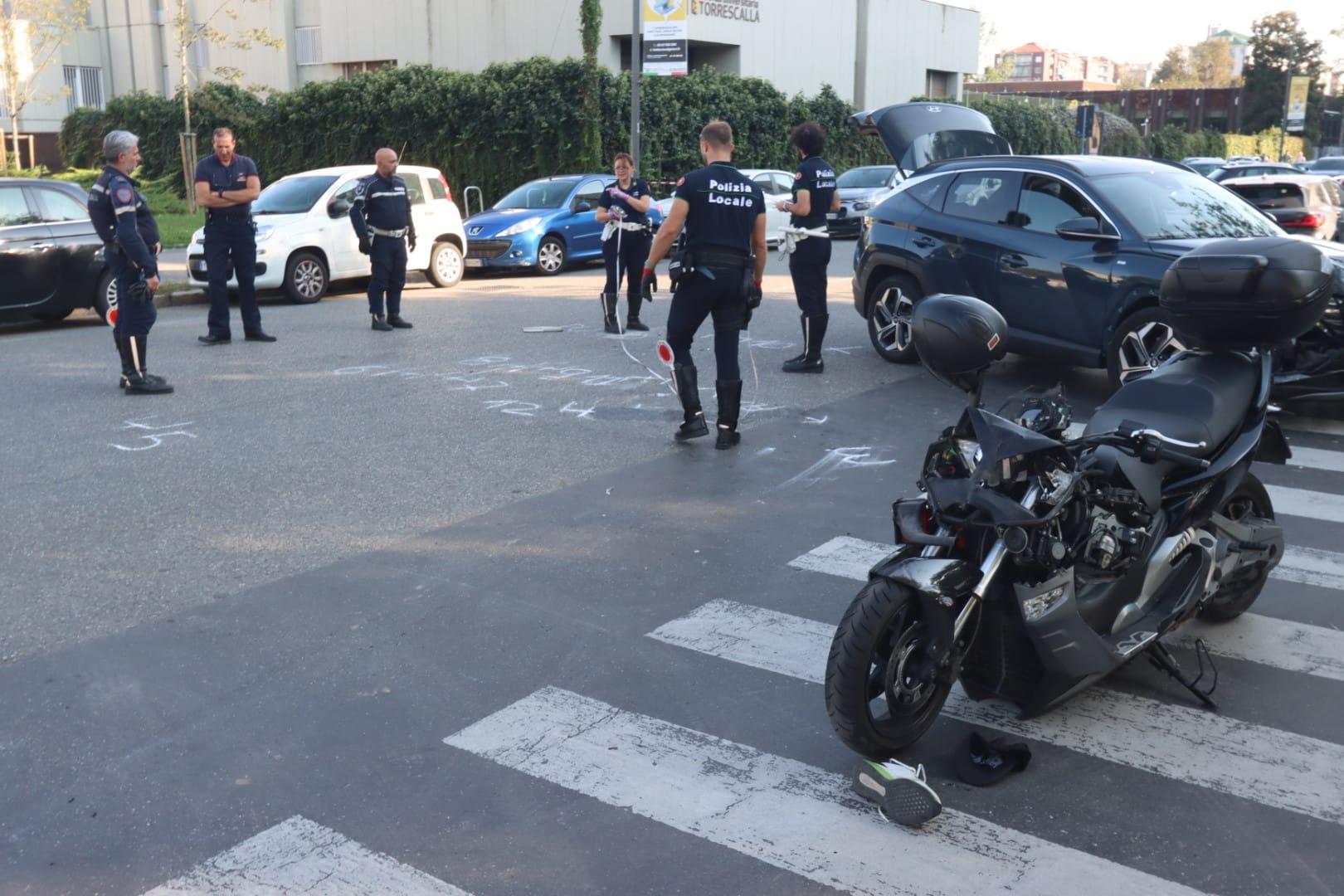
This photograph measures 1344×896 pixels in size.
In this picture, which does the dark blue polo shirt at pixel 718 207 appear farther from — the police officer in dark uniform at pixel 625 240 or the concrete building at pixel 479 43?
the concrete building at pixel 479 43

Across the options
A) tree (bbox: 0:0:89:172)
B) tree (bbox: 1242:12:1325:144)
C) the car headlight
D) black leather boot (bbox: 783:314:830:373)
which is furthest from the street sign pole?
tree (bbox: 1242:12:1325:144)

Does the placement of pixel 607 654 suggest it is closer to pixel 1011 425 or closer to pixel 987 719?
pixel 987 719

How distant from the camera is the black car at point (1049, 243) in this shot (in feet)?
30.9

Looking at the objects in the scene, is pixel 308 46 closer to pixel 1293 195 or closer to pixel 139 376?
pixel 1293 195

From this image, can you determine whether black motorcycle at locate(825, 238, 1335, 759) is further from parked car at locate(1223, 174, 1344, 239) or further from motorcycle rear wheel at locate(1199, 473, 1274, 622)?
parked car at locate(1223, 174, 1344, 239)

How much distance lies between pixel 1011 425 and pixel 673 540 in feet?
9.17

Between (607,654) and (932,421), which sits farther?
(932,421)

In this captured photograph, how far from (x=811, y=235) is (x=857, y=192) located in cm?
1825

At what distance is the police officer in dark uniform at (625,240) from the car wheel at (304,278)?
4990mm

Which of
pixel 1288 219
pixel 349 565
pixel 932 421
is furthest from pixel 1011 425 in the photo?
pixel 1288 219

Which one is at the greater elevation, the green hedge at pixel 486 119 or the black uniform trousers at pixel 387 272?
the green hedge at pixel 486 119

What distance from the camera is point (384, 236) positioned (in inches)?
560

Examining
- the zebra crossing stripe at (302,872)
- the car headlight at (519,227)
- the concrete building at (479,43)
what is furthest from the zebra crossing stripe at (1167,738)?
the concrete building at (479,43)

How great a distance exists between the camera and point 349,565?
20.5 feet
